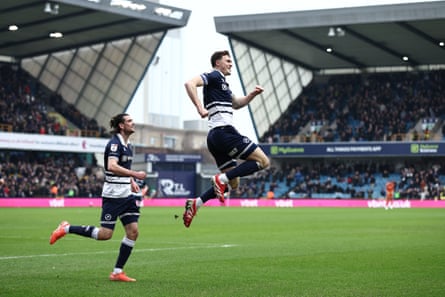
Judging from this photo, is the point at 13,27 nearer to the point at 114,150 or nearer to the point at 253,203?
the point at 253,203

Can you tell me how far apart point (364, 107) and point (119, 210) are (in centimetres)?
6539

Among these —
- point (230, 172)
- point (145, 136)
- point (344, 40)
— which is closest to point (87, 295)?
point (230, 172)

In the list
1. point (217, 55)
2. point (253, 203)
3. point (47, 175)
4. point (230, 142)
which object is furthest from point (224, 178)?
point (253, 203)

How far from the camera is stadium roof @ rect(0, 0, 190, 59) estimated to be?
5750cm

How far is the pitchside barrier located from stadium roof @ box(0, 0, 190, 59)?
13.5m

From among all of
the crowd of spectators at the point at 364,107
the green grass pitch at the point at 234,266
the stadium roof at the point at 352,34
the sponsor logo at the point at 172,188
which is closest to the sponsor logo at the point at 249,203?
the crowd of spectators at the point at 364,107

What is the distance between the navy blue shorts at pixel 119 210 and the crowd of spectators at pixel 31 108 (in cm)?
5493

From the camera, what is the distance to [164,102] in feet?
382

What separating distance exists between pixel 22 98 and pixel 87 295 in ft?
204

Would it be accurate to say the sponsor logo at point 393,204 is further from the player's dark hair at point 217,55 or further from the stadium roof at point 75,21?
the player's dark hair at point 217,55

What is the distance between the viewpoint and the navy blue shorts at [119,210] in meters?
12.0

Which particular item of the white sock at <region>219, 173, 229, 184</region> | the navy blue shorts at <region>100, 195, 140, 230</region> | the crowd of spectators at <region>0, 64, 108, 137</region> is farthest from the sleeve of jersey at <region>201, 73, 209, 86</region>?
the crowd of spectators at <region>0, 64, 108, 137</region>

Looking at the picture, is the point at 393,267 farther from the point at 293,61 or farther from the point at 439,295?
the point at 293,61

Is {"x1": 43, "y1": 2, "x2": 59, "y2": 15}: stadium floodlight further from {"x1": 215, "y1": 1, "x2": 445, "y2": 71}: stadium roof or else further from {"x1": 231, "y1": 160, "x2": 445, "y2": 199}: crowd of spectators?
{"x1": 231, "y1": 160, "x2": 445, "y2": 199}: crowd of spectators
